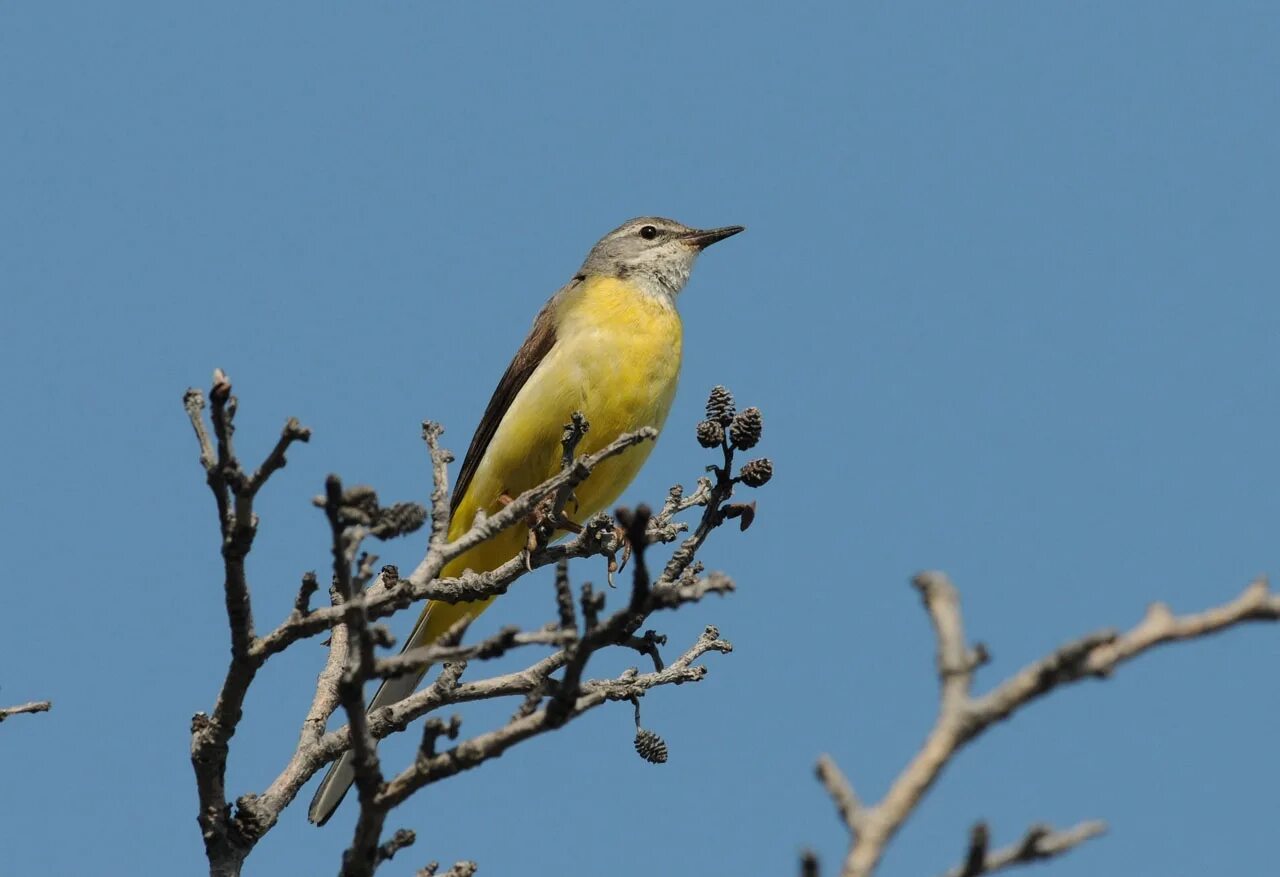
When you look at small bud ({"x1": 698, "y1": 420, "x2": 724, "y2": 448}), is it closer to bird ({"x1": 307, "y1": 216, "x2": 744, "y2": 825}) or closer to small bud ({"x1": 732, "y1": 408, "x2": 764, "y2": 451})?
small bud ({"x1": 732, "y1": 408, "x2": 764, "y2": 451})

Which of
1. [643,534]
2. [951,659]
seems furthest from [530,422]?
[951,659]

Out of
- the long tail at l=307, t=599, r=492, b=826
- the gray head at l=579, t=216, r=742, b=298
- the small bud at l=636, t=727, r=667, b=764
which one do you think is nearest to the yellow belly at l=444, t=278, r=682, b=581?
the long tail at l=307, t=599, r=492, b=826

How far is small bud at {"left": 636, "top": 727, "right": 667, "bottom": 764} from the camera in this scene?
6652 mm

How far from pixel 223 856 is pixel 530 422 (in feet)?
12.0

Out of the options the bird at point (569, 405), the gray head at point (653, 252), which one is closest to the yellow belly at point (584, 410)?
the bird at point (569, 405)

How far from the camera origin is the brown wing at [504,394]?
9.24 meters

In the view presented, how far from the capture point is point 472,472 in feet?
30.4

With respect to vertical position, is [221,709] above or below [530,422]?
below

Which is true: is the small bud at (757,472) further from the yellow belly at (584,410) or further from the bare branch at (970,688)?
the bare branch at (970,688)

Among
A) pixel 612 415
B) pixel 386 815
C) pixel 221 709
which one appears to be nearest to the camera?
pixel 386 815

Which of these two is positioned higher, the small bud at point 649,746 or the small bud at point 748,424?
the small bud at point 748,424

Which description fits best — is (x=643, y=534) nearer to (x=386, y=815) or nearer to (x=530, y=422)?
(x=386, y=815)

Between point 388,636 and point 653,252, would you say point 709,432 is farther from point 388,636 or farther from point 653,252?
point 653,252

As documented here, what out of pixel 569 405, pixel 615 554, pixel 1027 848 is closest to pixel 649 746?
pixel 615 554
